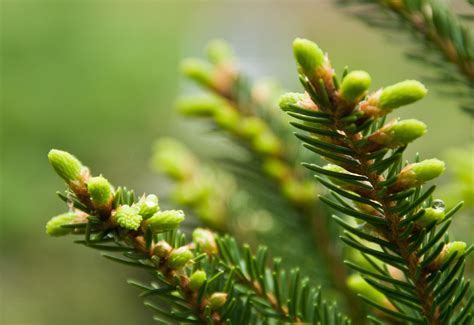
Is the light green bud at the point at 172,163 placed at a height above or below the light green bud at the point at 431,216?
above

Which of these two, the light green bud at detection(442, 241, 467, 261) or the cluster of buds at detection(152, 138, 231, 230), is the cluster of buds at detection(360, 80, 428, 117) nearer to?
the light green bud at detection(442, 241, 467, 261)

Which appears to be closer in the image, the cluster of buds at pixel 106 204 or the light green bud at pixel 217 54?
the cluster of buds at pixel 106 204

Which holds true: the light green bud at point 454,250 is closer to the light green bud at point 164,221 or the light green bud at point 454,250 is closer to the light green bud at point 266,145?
the light green bud at point 164,221

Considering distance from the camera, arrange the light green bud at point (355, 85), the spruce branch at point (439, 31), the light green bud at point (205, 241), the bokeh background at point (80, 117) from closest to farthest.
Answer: the light green bud at point (355, 85) → the light green bud at point (205, 241) → the spruce branch at point (439, 31) → the bokeh background at point (80, 117)

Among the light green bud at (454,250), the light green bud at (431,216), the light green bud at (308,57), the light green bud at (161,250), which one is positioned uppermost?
the light green bud at (308,57)

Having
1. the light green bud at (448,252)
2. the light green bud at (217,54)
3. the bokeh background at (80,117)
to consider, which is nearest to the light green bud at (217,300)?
the light green bud at (448,252)

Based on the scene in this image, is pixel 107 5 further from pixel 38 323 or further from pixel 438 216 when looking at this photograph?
pixel 438 216

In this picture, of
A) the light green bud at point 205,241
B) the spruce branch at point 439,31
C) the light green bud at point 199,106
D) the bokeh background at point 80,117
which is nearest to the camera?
the light green bud at point 205,241
